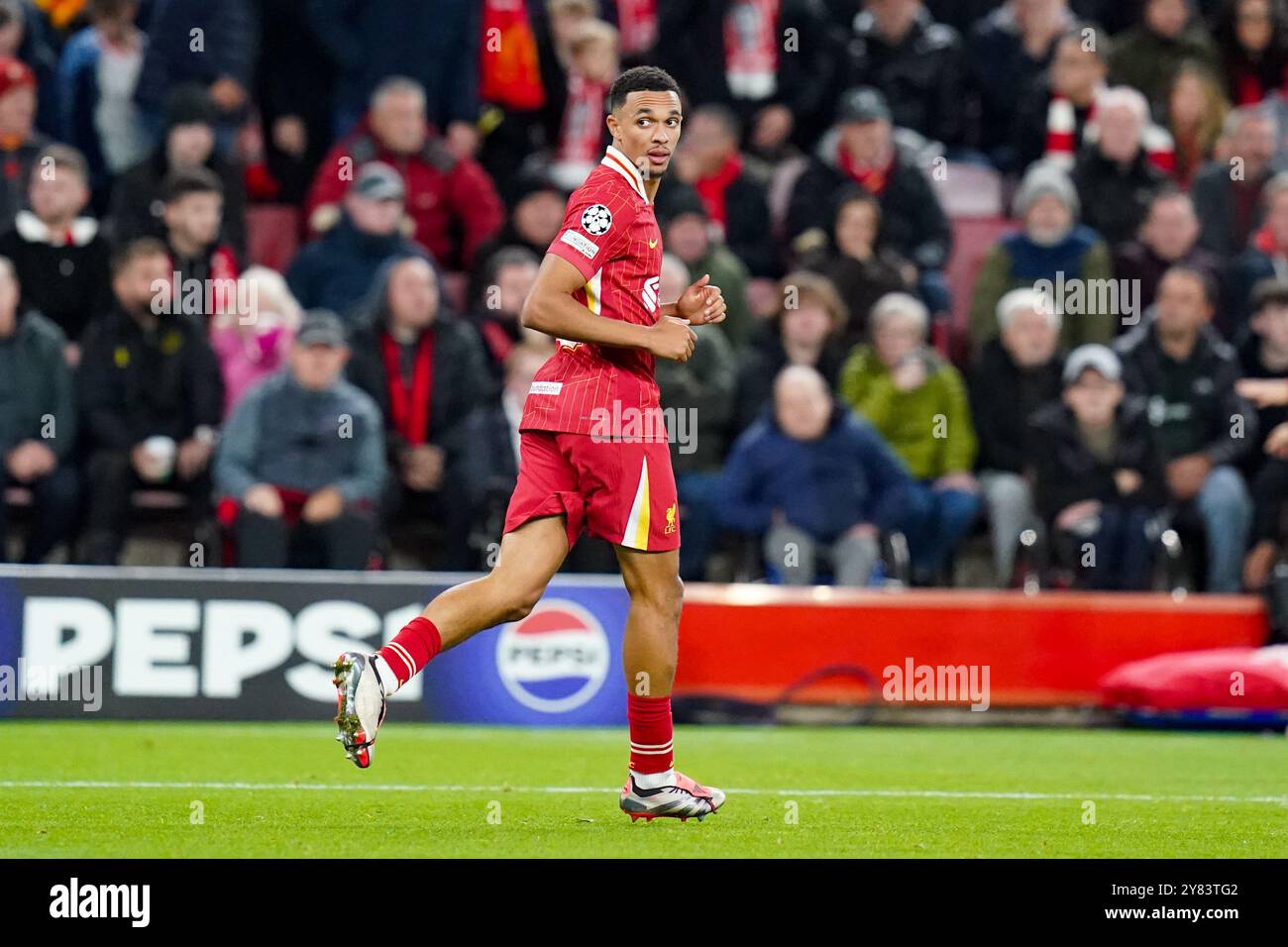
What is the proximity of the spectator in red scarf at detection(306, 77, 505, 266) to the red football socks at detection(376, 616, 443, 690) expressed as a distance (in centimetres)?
727

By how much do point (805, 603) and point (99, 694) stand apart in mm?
3866

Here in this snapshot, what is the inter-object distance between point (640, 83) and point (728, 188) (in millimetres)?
7659

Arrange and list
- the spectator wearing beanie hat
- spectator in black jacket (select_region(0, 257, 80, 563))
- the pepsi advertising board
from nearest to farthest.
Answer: the pepsi advertising board < spectator in black jacket (select_region(0, 257, 80, 563)) < the spectator wearing beanie hat

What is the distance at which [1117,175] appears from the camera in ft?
48.6

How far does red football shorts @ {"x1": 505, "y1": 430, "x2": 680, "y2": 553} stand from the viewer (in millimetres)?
7047

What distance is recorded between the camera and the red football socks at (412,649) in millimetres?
6848

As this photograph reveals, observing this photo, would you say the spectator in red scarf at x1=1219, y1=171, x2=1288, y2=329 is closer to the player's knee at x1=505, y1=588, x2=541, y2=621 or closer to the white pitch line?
the white pitch line

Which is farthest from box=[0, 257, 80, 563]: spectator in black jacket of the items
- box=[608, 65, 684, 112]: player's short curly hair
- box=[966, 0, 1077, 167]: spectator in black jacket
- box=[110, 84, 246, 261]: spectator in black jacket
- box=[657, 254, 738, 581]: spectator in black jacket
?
box=[966, 0, 1077, 167]: spectator in black jacket

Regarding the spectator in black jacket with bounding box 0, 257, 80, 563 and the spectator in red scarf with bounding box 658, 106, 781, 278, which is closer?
the spectator in black jacket with bounding box 0, 257, 80, 563

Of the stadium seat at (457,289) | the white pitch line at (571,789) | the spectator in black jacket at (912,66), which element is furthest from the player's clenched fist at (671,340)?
the spectator in black jacket at (912,66)

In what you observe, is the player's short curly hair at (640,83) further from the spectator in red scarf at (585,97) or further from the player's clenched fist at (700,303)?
the spectator in red scarf at (585,97)

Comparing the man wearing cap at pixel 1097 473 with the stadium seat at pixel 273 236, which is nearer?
the man wearing cap at pixel 1097 473

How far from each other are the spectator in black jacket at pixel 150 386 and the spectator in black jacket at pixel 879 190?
13.9 ft
